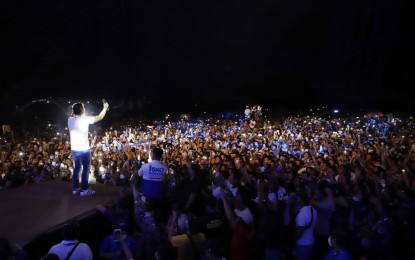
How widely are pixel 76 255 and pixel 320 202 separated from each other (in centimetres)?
266

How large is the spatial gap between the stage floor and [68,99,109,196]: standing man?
170 millimetres

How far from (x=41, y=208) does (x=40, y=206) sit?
8 centimetres

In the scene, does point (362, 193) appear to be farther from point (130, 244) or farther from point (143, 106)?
point (143, 106)

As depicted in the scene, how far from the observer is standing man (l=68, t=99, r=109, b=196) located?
463 cm

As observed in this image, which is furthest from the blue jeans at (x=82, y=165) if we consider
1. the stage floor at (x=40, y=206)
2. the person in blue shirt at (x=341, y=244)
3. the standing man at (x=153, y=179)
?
the person in blue shirt at (x=341, y=244)

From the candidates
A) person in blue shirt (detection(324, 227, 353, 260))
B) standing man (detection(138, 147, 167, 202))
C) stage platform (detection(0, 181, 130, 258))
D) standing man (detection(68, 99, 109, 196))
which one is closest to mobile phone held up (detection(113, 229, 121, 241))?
stage platform (detection(0, 181, 130, 258))

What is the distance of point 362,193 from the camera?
493 centimetres

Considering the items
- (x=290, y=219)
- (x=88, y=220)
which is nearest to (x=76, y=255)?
(x=88, y=220)

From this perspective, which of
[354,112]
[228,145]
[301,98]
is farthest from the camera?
[301,98]

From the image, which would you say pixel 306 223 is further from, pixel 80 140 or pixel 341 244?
pixel 80 140

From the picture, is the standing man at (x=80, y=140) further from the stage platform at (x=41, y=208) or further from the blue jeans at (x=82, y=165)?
the stage platform at (x=41, y=208)

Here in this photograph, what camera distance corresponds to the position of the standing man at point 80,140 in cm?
463

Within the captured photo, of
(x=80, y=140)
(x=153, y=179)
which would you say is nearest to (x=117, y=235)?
(x=153, y=179)

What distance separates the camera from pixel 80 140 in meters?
4.66
